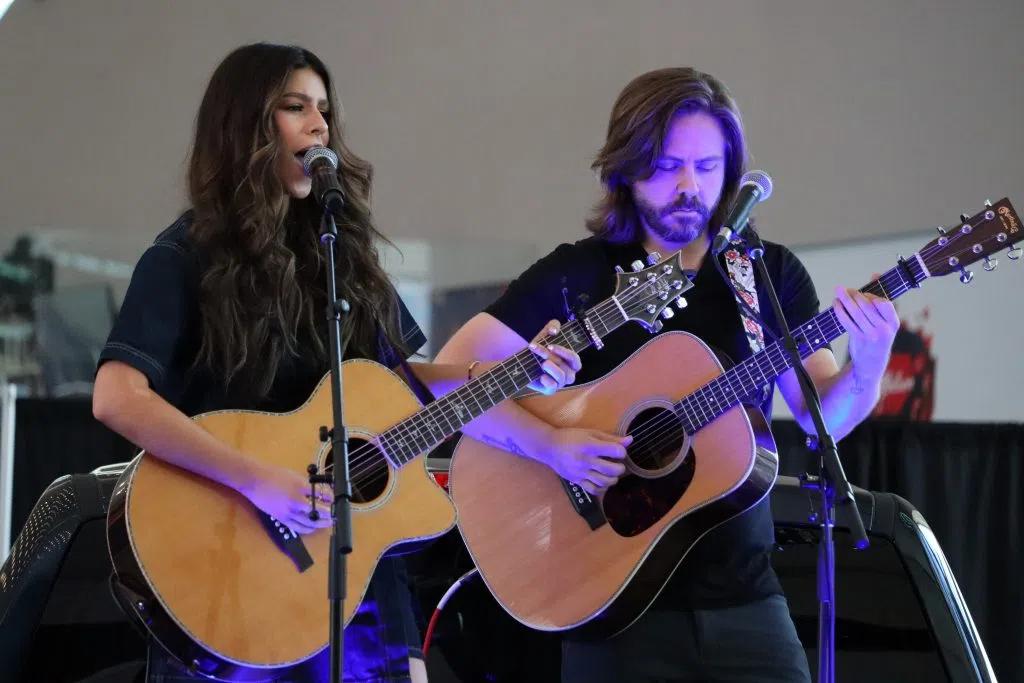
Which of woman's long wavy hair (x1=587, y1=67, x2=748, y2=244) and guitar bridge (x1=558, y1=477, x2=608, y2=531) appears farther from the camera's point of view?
woman's long wavy hair (x1=587, y1=67, x2=748, y2=244)

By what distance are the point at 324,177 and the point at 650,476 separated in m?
1.06

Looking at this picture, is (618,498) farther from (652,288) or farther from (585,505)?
(652,288)

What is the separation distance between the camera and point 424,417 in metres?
2.52

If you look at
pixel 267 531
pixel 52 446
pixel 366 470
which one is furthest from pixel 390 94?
pixel 267 531

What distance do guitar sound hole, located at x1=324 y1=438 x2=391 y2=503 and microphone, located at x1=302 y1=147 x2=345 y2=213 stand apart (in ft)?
1.90

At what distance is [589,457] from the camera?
2.65m

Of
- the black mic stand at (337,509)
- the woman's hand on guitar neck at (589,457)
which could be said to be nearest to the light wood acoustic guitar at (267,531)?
the woman's hand on guitar neck at (589,457)

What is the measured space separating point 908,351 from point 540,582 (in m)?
3.56

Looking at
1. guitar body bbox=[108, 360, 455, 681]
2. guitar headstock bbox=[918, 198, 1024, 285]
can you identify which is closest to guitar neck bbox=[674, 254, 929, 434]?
guitar headstock bbox=[918, 198, 1024, 285]

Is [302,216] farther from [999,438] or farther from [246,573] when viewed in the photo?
[999,438]

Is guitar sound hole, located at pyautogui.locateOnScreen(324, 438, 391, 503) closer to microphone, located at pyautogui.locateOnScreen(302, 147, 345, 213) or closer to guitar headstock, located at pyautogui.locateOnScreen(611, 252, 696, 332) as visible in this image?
microphone, located at pyautogui.locateOnScreen(302, 147, 345, 213)

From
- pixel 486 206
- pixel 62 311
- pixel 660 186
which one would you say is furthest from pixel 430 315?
pixel 660 186

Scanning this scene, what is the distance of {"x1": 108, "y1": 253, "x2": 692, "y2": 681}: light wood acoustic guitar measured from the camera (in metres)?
2.20

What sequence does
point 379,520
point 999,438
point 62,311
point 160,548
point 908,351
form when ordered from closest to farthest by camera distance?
point 160,548 → point 379,520 → point 999,438 → point 908,351 → point 62,311
